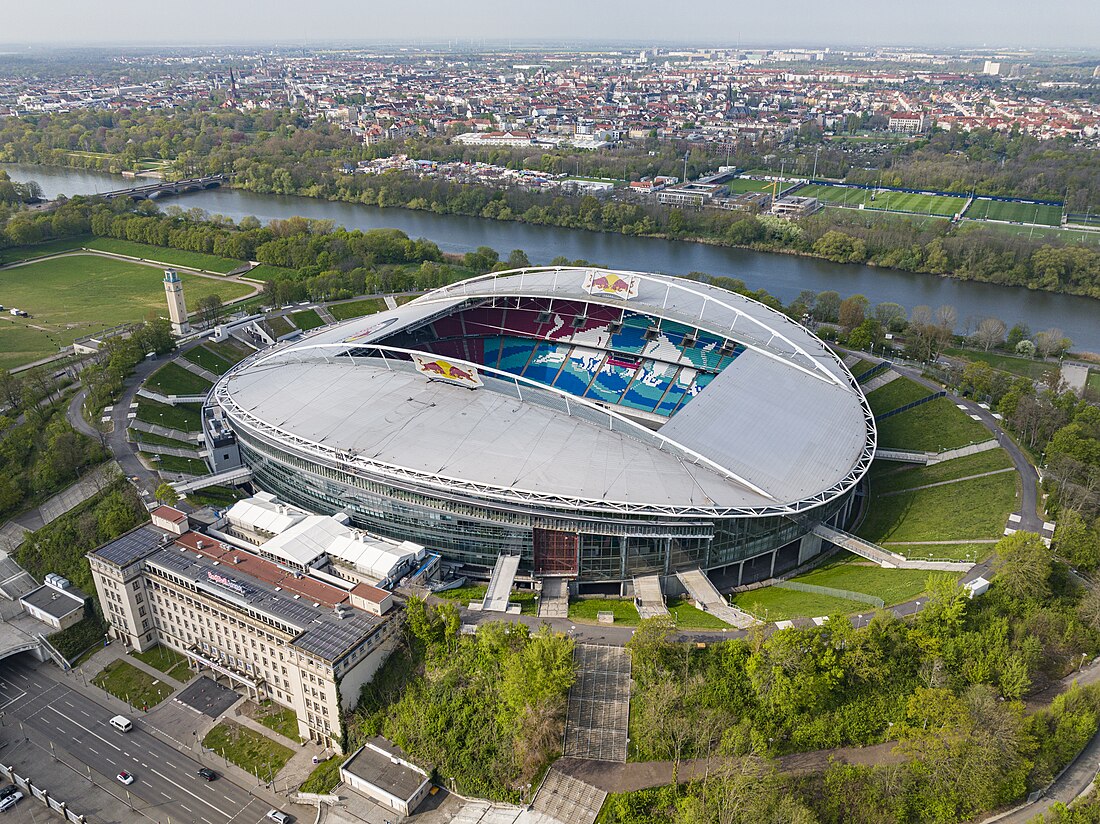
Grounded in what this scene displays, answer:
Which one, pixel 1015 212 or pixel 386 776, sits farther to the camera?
pixel 1015 212

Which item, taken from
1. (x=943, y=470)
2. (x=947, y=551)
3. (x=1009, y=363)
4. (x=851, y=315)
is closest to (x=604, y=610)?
(x=947, y=551)

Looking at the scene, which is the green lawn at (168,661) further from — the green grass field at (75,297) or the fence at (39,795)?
the green grass field at (75,297)

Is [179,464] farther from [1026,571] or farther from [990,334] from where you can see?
[990,334]

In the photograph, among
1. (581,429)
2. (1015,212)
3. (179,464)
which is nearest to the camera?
(581,429)

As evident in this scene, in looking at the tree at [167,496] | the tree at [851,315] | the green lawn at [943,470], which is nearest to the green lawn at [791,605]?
the green lawn at [943,470]

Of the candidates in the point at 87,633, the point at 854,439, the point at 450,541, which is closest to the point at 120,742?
the point at 87,633

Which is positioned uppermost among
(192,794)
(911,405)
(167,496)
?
(167,496)

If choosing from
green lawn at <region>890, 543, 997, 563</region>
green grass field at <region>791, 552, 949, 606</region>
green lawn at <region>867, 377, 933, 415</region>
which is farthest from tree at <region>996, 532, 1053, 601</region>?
green lawn at <region>867, 377, 933, 415</region>
